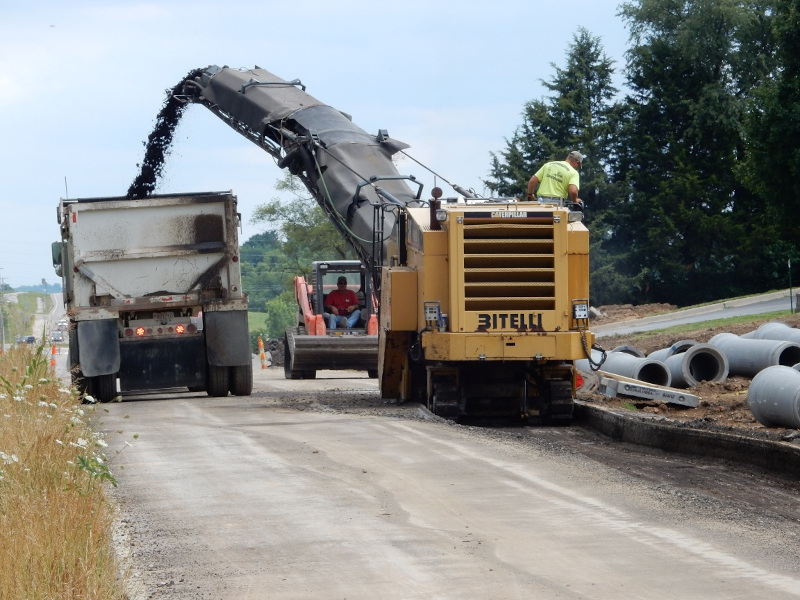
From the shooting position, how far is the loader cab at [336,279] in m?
23.7

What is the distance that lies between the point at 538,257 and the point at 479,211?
2.76ft

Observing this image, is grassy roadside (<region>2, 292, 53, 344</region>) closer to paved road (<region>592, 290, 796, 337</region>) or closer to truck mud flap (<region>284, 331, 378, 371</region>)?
truck mud flap (<region>284, 331, 378, 371</region>)

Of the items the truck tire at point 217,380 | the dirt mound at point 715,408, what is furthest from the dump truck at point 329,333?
the dirt mound at point 715,408

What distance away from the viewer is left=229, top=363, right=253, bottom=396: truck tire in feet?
60.8

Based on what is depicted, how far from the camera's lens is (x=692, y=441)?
37.7 ft

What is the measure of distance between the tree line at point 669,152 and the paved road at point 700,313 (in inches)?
393

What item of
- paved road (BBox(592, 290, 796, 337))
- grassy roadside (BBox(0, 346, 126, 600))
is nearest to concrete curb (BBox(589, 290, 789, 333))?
paved road (BBox(592, 290, 796, 337))

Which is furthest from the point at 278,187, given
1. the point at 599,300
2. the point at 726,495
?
the point at 726,495

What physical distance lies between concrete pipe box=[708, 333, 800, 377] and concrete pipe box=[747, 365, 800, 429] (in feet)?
14.3

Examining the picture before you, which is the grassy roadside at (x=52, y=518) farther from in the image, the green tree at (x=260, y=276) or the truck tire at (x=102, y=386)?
the green tree at (x=260, y=276)

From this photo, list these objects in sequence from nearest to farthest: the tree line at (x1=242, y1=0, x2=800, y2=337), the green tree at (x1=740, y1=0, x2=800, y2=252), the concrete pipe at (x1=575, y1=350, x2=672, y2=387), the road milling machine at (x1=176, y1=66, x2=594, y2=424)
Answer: the road milling machine at (x1=176, y1=66, x2=594, y2=424) < the concrete pipe at (x1=575, y1=350, x2=672, y2=387) < the green tree at (x1=740, y1=0, x2=800, y2=252) < the tree line at (x1=242, y1=0, x2=800, y2=337)

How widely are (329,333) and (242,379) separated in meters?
4.65

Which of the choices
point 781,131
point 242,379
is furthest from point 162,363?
point 781,131

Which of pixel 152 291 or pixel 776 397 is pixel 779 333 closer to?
pixel 776 397
